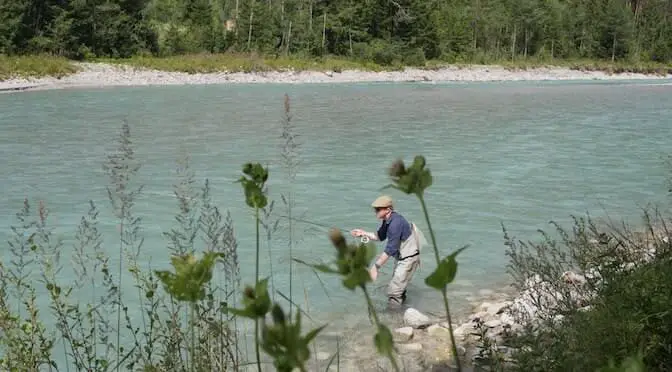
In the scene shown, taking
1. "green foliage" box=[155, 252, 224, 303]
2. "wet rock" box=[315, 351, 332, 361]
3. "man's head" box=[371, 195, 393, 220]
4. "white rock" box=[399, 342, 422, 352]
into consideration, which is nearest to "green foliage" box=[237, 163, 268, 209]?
"green foliage" box=[155, 252, 224, 303]

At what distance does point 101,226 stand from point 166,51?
2059 inches

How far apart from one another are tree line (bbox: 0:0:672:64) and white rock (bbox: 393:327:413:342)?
49.7m

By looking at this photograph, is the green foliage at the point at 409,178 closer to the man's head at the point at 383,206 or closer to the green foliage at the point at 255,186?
the green foliage at the point at 255,186

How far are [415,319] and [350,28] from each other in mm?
67619

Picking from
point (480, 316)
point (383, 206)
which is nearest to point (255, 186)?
point (480, 316)

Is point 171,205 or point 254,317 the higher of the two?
point 254,317

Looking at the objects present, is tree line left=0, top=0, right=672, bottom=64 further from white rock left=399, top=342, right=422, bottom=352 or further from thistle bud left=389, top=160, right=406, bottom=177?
thistle bud left=389, top=160, right=406, bottom=177

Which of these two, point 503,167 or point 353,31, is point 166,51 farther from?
point 503,167

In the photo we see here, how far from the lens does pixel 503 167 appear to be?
683 inches

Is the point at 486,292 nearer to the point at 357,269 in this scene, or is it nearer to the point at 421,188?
the point at 421,188

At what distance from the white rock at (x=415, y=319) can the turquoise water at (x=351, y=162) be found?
548 mm

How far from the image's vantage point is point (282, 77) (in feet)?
182

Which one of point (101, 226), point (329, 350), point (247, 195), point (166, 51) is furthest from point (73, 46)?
point (247, 195)

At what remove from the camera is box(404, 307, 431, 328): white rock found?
7316 mm
